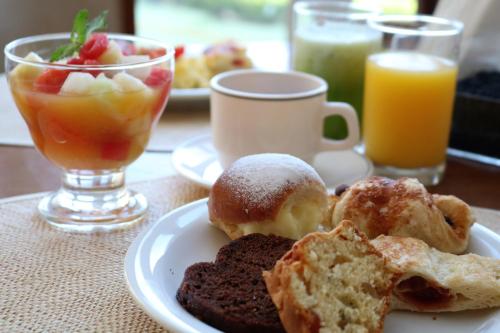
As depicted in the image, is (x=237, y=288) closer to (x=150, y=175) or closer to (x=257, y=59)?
(x=150, y=175)

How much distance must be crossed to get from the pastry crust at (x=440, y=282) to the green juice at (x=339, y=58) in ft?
2.77

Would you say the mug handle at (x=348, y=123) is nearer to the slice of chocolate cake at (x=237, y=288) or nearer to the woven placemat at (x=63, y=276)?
the woven placemat at (x=63, y=276)

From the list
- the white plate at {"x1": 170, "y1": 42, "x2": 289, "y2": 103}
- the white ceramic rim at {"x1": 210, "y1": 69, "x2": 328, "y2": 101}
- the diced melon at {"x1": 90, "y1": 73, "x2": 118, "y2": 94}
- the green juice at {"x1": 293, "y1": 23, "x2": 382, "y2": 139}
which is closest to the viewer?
the diced melon at {"x1": 90, "y1": 73, "x2": 118, "y2": 94}

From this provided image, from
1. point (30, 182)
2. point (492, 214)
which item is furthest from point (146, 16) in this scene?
point (492, 214)

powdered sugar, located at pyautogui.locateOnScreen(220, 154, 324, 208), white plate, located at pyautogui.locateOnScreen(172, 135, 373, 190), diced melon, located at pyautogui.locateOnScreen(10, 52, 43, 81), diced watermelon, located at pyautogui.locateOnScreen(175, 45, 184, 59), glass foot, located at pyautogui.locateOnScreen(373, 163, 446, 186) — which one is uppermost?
diced melon, located at pyautogui.locateOnScreen(10, 52, 43, 81)

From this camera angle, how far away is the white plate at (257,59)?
197cm

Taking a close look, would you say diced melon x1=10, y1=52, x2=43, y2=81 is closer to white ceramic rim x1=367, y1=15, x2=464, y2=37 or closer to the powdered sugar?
the powdered sugar

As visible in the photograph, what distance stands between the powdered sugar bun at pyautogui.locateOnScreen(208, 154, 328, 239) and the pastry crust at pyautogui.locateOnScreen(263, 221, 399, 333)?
212mm

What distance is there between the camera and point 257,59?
256 centimetres

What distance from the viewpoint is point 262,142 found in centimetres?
146

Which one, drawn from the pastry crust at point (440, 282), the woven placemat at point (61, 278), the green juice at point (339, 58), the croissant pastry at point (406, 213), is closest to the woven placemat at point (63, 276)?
the woven placemat at point (61, 278)

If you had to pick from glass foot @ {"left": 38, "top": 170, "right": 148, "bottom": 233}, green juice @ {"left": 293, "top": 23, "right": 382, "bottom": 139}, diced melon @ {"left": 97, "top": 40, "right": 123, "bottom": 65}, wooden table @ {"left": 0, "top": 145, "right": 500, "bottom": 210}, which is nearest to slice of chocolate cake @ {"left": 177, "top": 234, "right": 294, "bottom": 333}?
glass foot @ {"left": 38, "top": 170, "right": 148, "bottom": 233}

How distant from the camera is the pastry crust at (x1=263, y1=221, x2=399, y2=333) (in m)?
0.81

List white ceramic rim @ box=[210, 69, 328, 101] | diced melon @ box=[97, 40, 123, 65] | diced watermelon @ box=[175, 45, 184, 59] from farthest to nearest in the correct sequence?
diced watermelon @ box=[175, 45, 184, 59], white ceramic rim @ box=[210, 69, 328, 101], diced melon @ box=[97, 40, 123, 65]
